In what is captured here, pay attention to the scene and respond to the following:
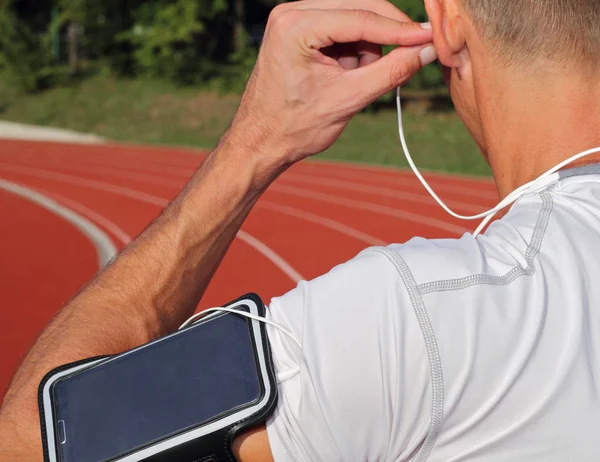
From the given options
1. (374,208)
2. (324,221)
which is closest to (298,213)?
(324,221)

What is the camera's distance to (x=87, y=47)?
2847cm

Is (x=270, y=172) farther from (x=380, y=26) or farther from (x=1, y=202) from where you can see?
(x=1, y=202)

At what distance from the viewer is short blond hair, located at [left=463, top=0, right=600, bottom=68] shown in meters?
1.38

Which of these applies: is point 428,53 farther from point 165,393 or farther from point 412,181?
point 412,181

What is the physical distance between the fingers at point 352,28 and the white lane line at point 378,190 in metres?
8.72

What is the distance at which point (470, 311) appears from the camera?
3.78 feet

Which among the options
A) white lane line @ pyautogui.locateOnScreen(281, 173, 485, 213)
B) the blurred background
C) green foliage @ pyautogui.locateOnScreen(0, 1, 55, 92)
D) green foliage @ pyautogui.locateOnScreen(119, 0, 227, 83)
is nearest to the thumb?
white lane line @ pyautogui.locateOnScreen(281, 173, 485, 213)

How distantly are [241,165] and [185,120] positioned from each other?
830 inches

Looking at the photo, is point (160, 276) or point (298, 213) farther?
point (298, 213)

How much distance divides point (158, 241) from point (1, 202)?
1068 centimetres

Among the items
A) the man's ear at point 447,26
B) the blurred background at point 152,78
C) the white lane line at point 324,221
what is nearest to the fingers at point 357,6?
the man's ear at point 447,26

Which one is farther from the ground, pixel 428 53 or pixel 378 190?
pixel 428 53

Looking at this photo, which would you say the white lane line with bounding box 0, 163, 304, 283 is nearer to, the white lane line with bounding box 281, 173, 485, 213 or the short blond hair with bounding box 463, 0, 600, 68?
the white lane line with bounding box 281, 173, 485, 213

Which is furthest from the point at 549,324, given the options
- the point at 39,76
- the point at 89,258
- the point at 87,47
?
the point at 87,47
